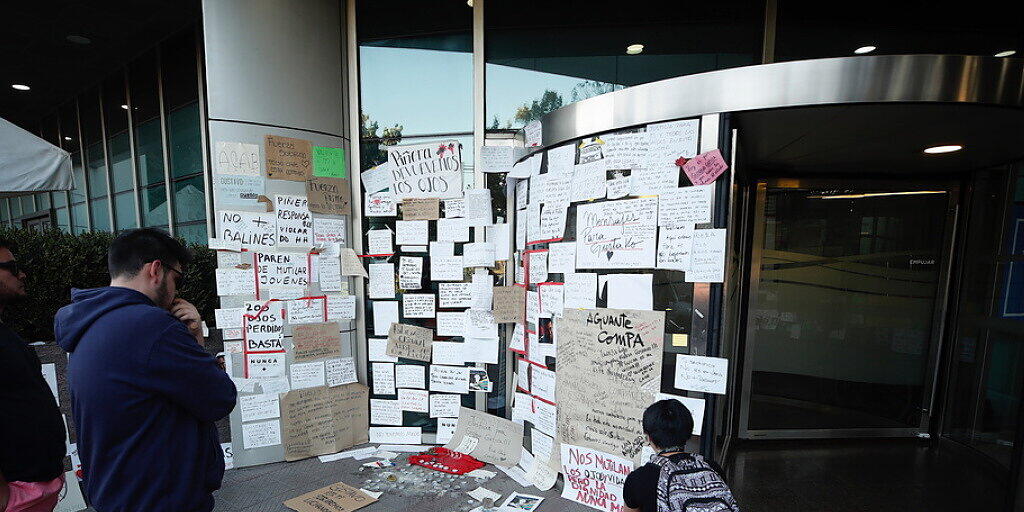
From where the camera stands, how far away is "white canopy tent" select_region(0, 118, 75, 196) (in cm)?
302

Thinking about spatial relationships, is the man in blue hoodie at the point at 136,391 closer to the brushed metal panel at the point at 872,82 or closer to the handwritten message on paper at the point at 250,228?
the handwritten message on paper at the point at 250,228

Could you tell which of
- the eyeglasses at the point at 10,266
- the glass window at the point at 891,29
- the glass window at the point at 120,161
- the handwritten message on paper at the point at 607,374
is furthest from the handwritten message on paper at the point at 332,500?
the glass window at the point at 120,161

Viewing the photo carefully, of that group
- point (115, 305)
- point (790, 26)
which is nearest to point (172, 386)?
point (115, 305)

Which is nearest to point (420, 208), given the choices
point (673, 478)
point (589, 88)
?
point (589, 88)

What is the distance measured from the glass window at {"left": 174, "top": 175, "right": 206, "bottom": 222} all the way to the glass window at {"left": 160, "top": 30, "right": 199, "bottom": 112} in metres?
1.33

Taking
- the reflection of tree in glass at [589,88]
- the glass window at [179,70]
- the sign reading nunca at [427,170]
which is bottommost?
the sign reading nunca at [427,170]

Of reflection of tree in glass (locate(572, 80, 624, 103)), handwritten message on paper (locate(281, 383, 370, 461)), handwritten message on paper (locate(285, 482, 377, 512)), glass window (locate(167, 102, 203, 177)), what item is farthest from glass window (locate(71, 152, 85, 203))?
reflection of tree in glass (locate(572, 80, 624, 103))

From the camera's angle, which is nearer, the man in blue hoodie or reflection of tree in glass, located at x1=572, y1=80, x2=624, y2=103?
the man in blue hoodie

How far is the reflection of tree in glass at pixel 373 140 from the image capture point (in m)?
4.20

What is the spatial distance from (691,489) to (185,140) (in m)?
8.74

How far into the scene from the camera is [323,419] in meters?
3.98

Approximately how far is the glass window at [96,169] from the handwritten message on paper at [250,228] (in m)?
8.57

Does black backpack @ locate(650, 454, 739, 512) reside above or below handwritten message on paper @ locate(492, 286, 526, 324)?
below

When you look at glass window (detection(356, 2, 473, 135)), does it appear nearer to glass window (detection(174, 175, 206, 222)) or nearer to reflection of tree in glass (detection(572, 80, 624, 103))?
reflection of tree in glass (detection(572, 80, 624, 103))
